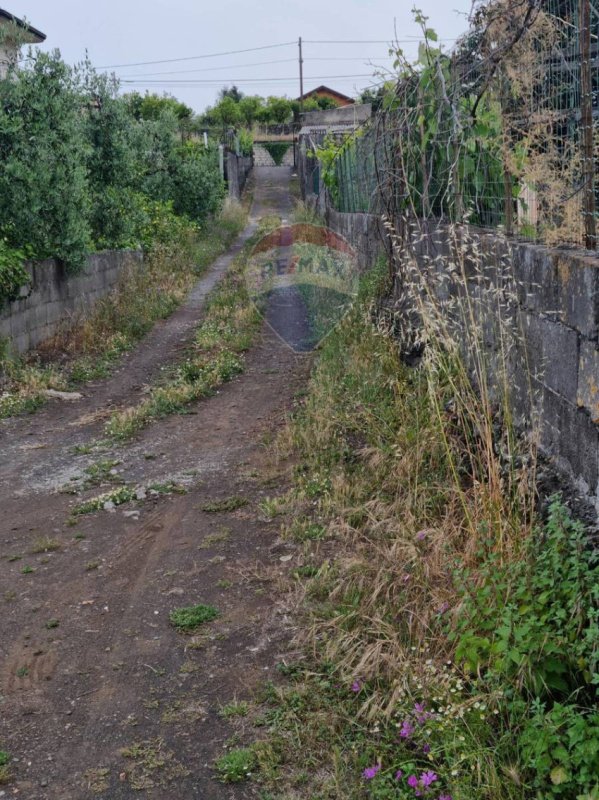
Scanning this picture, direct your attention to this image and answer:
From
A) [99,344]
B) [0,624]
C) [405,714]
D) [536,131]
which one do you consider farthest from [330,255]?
[405,714]

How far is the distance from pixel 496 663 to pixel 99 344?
28.4 feet

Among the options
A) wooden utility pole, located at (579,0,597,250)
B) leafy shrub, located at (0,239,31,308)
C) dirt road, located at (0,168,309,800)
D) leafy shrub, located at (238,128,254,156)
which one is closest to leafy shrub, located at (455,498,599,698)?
dirt road, located at (0,168,309,800)

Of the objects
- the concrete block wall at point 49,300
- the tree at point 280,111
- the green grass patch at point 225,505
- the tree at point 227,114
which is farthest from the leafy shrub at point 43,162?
the tree at point 280,111

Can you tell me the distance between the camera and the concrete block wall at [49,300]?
925cm

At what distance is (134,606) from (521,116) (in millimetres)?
3329

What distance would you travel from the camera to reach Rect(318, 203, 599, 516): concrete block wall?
3.24 m

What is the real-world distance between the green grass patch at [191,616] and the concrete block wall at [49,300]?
5.88m

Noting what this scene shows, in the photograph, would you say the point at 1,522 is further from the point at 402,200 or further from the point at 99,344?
the point at 99,344

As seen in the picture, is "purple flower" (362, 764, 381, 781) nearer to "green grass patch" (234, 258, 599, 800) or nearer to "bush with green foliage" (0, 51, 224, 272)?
"green grass patch" (234, 258, 599, 800)

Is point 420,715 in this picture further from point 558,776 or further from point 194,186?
point 194,186

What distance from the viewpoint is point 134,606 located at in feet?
13.4

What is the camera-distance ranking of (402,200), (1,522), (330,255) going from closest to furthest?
1. (1,522)
2. (402,200)
3. (330,255)

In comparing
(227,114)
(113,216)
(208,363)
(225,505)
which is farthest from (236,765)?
(227,114)

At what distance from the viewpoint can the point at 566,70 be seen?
4.00 m
